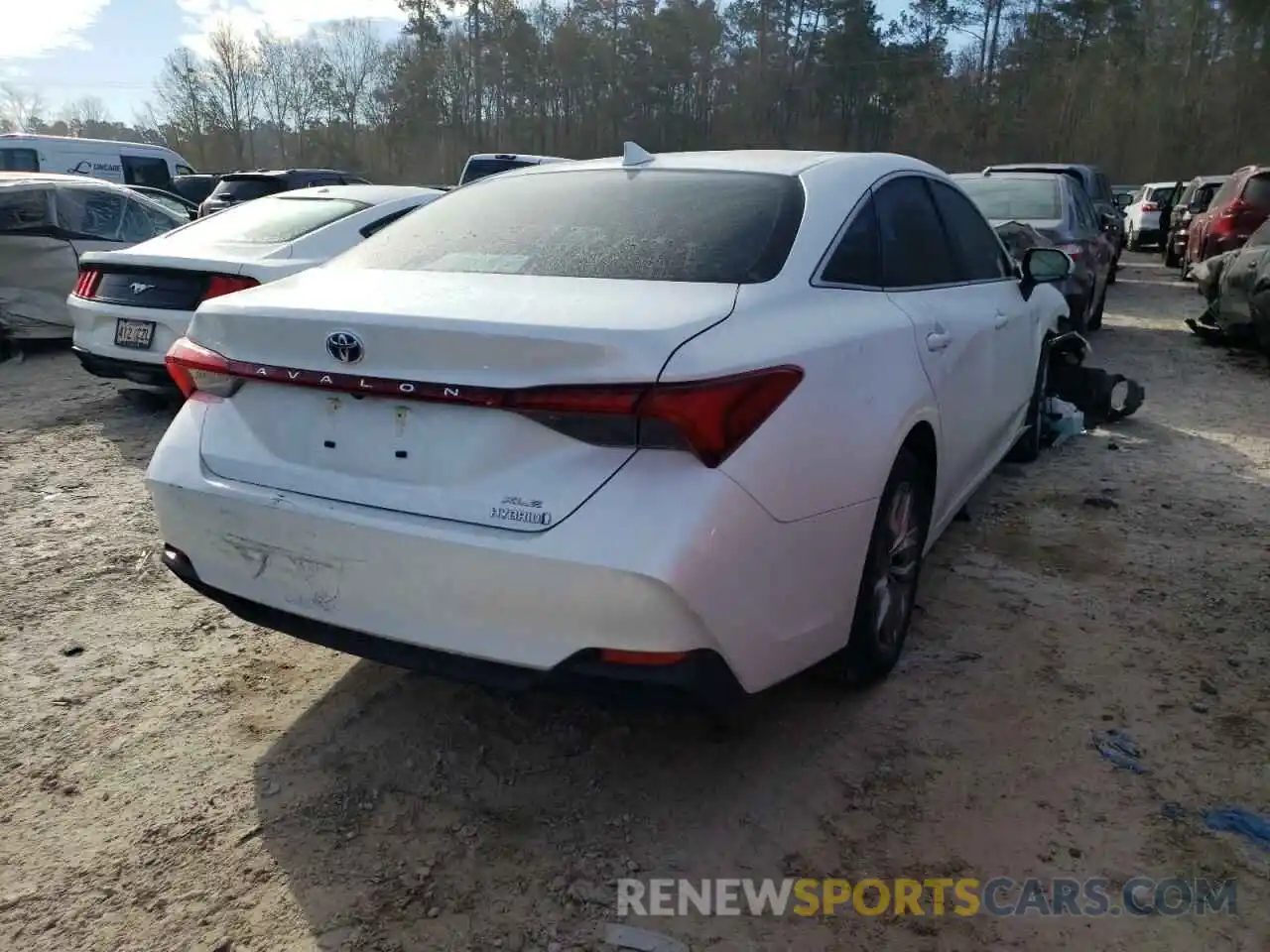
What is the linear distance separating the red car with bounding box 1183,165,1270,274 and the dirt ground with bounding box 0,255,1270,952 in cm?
1087

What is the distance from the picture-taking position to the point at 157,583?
3721mm

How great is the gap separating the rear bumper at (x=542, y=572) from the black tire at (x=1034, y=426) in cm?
320

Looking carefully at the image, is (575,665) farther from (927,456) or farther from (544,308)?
(927,456)

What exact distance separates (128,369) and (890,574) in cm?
488

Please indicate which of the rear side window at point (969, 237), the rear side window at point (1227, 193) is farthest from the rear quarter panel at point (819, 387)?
the rear side window at point (1227, 193)

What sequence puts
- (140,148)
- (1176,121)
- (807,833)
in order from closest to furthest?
(807,833)
(140,148)
(1176,121)

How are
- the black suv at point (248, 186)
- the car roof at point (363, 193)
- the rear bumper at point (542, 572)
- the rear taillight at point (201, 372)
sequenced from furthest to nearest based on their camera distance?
the black suv at point (248, 186)
the car roof at point (363, 193)
the rear taillight at point (201, 372)
the rear bumper at point (542, 572)

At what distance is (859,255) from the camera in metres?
2.83

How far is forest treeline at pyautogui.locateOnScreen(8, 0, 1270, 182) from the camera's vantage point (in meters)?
43.2

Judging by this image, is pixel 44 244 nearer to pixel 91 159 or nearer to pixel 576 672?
pixel 576 672

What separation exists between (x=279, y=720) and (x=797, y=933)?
1.62m

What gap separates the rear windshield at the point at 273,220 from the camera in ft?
20.3

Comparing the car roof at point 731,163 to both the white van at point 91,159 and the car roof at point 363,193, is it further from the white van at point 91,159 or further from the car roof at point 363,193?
the white van at point 91,159

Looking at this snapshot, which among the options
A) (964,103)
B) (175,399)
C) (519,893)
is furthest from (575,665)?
(964,103)
